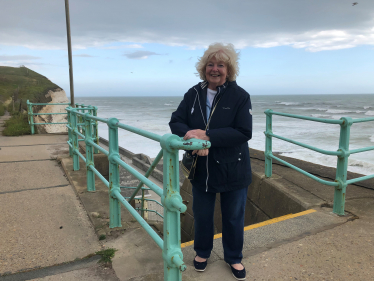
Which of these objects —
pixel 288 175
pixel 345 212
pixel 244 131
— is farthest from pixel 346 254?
pixel 288 175

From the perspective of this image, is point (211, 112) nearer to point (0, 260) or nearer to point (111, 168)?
point (111, 168)

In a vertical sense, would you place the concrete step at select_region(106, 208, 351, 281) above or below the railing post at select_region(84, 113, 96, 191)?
below

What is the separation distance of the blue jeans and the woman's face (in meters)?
0.79

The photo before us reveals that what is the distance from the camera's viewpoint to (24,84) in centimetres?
3033

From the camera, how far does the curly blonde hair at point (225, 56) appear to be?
213cm

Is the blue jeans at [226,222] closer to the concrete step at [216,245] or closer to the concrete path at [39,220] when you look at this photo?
the concrete step at [216,245]

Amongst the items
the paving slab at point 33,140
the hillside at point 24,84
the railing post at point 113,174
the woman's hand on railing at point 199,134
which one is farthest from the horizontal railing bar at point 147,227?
the hillside at point 24,84

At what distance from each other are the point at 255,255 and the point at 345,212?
1432 mm

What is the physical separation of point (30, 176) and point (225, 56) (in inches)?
154

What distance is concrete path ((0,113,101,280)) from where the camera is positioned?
2.46 metres

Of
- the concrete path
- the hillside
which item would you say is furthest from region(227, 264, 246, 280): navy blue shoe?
the hillside

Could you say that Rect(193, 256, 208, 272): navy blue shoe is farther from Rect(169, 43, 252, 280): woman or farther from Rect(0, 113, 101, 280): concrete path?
Rect(0, 113, 101, 280): concrete path

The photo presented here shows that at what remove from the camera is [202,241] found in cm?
229

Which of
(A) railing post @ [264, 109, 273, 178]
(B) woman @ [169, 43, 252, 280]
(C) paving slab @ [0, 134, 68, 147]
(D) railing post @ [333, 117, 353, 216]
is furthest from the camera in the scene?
(C) paving slab @ [0, 134, 68, 147]
